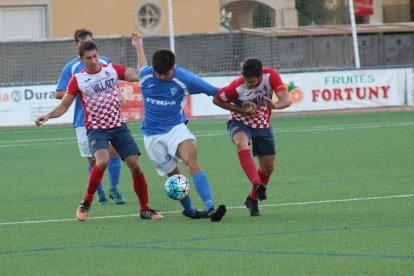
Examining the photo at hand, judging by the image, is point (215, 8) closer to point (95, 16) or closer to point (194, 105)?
point (95, 16)

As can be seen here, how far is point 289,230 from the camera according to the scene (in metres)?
10.7

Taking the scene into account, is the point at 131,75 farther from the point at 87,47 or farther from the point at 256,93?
the point at 256,93

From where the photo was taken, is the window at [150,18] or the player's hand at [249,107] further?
the window at [150,18]

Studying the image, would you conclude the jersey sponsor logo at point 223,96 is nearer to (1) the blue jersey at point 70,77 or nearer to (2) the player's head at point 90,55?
(2) the player's head at point 90,55

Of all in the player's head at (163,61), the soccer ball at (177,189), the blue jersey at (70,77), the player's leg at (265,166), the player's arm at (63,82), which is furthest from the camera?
the player's arm at (63,82)

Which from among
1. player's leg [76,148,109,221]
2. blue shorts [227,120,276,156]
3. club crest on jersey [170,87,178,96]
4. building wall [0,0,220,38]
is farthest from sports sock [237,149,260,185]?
building wall [0,0,220,38]

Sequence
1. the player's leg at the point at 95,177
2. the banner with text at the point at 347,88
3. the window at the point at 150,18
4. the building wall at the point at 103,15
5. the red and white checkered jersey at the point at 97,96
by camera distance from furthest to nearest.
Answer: the window at the point at 150,18, the building wall at the point at 103,15, the banner with text at the point at 347,88, the red and white checkered jersey at the point at 97,96, the player's leg at the point at 95,177

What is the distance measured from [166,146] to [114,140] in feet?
2.06

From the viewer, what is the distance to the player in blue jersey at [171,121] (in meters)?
11.8

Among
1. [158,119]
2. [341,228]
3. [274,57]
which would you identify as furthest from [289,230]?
[274,57]

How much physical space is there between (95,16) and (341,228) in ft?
111

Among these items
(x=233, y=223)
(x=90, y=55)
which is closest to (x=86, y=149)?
(x=90, y=55)

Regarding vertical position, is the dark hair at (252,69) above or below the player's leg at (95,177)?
above

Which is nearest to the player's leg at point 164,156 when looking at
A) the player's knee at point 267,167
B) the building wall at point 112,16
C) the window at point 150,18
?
the player's knee at point 267,167
